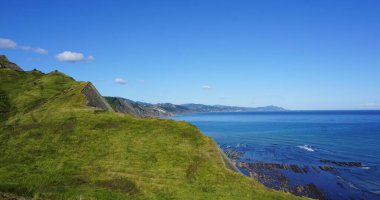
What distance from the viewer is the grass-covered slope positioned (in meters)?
33.0

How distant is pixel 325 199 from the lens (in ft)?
192

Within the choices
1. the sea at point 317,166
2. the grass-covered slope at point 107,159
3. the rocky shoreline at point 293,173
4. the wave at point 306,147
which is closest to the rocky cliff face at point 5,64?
Answer: the grass-covered slope at point 107,159

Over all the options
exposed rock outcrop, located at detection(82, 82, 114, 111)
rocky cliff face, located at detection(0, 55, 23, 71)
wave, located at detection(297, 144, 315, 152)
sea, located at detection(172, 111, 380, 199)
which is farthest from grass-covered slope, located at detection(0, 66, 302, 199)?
wave, located at detection(297, 144, 315, 152)

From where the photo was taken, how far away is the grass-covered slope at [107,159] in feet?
108

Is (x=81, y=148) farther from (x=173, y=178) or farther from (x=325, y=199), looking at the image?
(x=325, y=199)

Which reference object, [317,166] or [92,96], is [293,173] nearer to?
[317,166]

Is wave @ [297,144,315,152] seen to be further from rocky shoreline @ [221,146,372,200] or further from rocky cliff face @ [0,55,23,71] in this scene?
rocky cliff face @ [0,55,23,71]

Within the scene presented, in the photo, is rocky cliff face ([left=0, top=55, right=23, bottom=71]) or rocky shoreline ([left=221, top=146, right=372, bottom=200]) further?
rocky cliff face ([left=0, top=55, right=23, bottom=71])

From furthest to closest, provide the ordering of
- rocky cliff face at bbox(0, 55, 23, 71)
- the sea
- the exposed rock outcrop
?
rocky cliff face at bbox(0, 55, 23, 71), the exposed rock outcrop, the sea

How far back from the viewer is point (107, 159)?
40.7m

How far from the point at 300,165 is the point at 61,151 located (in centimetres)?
6698

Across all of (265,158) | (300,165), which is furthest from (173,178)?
(265,158)

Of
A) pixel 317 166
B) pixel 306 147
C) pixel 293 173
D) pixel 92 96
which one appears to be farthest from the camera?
pixel 306 147

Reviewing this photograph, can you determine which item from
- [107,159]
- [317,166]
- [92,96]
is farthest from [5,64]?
[317,166]
